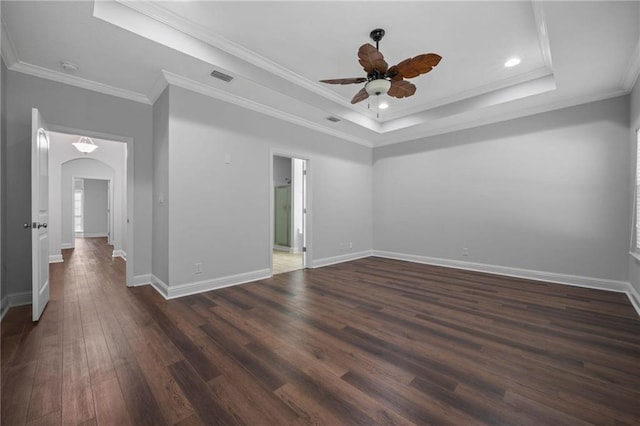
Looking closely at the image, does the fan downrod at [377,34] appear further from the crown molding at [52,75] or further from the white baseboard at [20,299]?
the white baseboard at [20,299]

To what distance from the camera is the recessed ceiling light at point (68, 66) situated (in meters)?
2.87

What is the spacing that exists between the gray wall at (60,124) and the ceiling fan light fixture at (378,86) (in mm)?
3265

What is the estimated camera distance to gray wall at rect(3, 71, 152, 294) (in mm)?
2904

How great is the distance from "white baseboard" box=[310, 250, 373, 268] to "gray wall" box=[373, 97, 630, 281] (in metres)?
0.70

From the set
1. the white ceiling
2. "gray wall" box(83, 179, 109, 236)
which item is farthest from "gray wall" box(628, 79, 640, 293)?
"gray wall" box(83, 179, 109, 236)

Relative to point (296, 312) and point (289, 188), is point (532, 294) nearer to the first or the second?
point (296, 312)

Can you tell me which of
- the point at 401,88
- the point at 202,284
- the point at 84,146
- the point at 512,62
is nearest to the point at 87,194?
the point at 84,146

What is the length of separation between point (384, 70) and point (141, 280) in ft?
13.8

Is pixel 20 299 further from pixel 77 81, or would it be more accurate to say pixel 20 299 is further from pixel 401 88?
pixel 401 88

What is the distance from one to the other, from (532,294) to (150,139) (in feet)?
19.0

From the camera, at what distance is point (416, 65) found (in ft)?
7.86

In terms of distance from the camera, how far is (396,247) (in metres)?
5.83

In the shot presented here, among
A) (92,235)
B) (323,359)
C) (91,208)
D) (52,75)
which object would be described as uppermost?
(52,75)

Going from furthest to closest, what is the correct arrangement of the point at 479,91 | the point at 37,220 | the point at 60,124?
the point at 479,91 < the point at 60,124 < the point at 37,220
